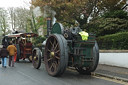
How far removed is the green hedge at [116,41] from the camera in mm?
11088

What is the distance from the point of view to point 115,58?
11.1 metres

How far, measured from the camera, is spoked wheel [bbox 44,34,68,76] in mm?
7305

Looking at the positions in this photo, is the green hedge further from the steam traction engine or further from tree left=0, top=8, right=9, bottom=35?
tree left=0, top=8, right=9, bottom=35

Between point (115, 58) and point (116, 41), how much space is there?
121 centimetres

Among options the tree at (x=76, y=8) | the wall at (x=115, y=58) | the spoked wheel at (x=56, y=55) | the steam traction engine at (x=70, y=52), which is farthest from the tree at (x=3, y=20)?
the steam traction engine at (x=70, y=52)

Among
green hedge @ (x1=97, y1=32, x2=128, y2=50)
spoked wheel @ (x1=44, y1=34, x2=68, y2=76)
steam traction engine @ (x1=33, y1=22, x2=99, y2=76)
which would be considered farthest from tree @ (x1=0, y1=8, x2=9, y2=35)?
steam traction engine @ (x1=33, y1=22, x2=99, y2=76)

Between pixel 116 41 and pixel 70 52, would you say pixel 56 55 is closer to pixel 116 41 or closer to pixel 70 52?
pixel 70 52

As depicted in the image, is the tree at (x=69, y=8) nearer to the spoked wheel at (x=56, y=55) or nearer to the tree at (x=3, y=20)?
the spoked wheel at (x=56, y=55)

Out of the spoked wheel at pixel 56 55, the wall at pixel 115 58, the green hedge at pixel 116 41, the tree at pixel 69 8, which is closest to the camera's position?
the spoked wheel at pixel 56 55

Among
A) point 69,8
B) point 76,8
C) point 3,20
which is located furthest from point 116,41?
point 3,20

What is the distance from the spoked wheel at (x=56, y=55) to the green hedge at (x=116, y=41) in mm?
4911

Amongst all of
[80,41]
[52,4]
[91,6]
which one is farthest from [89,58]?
[91,6]

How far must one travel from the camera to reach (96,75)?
851 cm

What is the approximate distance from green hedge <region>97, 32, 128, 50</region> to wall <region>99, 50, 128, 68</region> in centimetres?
52
